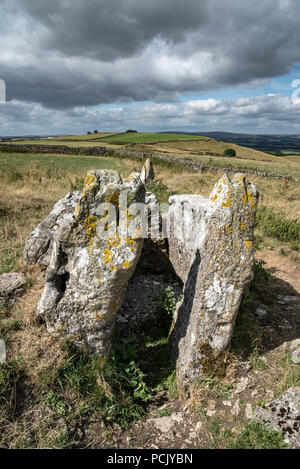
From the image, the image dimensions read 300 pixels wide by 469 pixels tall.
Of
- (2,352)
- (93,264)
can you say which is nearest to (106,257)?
(93,264)

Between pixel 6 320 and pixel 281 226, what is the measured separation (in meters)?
9.18

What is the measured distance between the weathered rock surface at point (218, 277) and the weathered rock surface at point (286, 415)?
835 mm

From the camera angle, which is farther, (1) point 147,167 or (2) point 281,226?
(1) point 147,167

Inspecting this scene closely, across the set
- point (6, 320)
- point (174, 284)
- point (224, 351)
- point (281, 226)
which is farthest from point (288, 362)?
point (281, 226)

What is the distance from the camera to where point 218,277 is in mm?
3988

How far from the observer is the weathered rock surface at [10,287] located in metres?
5.05

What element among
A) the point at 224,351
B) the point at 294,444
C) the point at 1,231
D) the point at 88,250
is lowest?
the point at 294,444

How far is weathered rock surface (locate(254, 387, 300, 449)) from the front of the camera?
3223 mm

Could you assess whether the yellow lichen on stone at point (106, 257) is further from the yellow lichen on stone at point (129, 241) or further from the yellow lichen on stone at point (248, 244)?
the yellow lichen on stone at point (248, 244)

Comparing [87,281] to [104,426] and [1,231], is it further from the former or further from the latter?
[1,231]

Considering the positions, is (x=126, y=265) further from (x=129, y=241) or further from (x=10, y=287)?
(x=10, y=287)

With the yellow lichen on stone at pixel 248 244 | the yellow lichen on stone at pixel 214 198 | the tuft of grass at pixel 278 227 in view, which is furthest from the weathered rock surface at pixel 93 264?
the tuft of grass at pixel 278 227

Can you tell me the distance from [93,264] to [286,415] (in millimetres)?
3003
